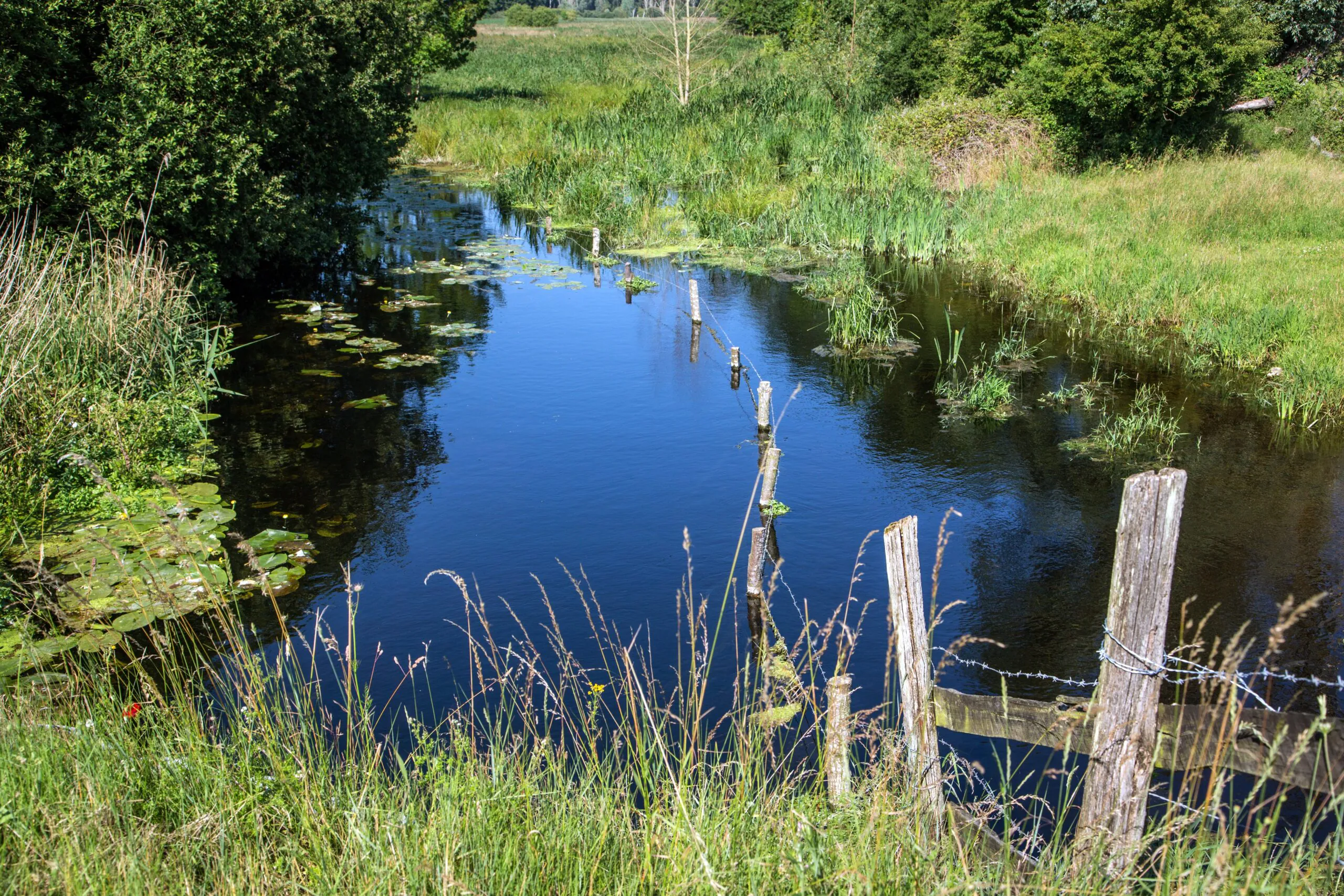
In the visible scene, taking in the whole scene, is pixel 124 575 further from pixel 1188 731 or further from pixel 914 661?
pixel 1188 731

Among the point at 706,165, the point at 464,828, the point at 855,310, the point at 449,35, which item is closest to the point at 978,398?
the point at 855,310

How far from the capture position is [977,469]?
9320mm

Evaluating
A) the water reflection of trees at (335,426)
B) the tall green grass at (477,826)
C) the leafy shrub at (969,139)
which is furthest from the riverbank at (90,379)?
the leafy shrub at (969,139)

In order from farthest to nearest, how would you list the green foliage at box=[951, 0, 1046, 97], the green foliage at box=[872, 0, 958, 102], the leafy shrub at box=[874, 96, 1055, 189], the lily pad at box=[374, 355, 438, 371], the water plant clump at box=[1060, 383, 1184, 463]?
the green foliage at box=[872, 0, 958, 102]
the green foliage at box=[951, 0, 1046, 97]
the leafy shrub at box=[874, 96, 1055, 189]
the lily pad at box=[374, 355, 438, 371]
the water plant clump at box=[1060, 383, 1184, 463]

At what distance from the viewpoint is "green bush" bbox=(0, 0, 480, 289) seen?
10.3 metres

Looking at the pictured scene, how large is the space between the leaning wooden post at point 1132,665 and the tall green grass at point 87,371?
588cm

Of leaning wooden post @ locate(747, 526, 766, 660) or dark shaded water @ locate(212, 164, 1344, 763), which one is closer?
leaning wooden post @ locate(747, 526, 766, 660)

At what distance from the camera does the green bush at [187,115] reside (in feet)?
33.9

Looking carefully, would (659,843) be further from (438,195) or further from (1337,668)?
(438,195)

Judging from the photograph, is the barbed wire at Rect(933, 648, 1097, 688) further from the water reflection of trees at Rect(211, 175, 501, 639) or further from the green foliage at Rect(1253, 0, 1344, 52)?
the green foliage at Rect(1253, 0, 1344, 52)

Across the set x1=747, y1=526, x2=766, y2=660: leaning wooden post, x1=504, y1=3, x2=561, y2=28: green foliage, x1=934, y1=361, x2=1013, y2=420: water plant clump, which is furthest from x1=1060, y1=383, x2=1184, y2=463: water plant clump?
x1=504, y1=3, x2=561, y2=28: green foliage

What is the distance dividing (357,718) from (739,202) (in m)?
15.2

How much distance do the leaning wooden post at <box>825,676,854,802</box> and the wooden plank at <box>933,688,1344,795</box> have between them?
1.20 feet

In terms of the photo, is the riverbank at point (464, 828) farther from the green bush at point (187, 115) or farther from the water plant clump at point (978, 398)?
the green bush at point (187, 115)
